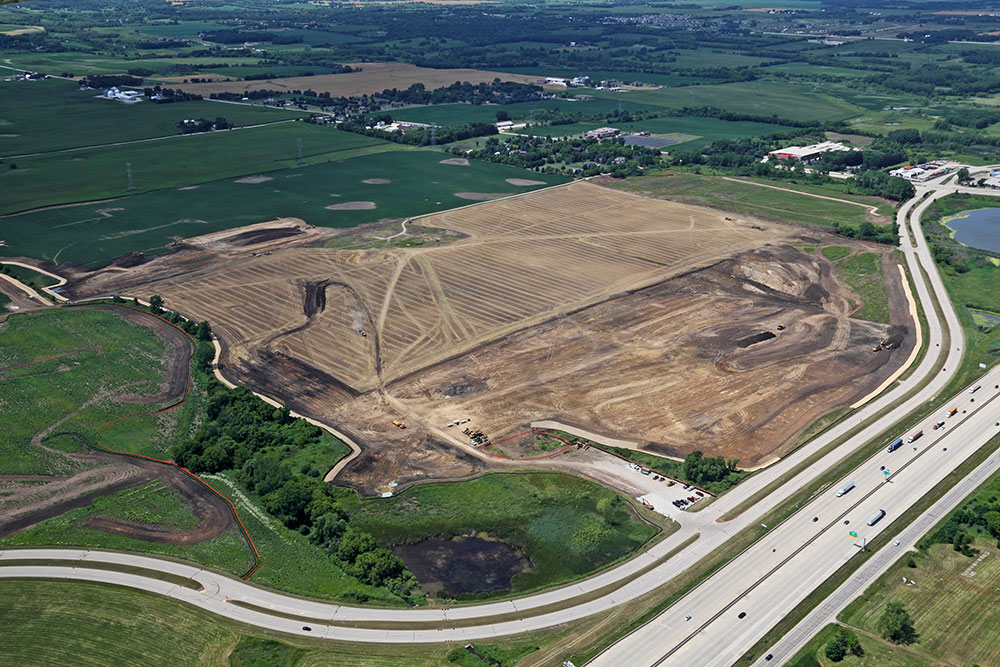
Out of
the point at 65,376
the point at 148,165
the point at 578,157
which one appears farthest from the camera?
the point at 578,157

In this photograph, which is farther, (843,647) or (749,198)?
(749,198)

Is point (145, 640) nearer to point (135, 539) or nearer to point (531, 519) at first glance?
point (135, 539)

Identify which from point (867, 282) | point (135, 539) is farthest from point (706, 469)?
point (867, 282)

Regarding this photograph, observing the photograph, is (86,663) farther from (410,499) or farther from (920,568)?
(920,568)

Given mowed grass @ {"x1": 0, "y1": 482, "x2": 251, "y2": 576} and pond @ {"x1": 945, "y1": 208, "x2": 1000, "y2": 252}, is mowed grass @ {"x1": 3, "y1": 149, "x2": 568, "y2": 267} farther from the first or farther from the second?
pond @ {"x1": 945, "y1": 208, "x2": 1000, "y2": 252}

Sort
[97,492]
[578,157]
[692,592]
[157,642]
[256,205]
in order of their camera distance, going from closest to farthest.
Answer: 1. [157,642]
2. [692,592]
3. [97,492]
4. [256,205]
5. [578,157]

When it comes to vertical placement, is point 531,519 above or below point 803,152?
below

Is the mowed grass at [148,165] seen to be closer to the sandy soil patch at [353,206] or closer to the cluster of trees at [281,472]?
the sandy soil patch at [353,206]
